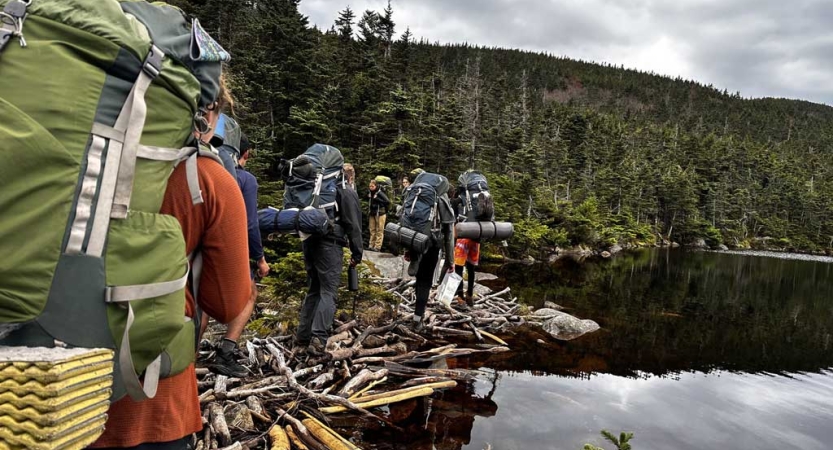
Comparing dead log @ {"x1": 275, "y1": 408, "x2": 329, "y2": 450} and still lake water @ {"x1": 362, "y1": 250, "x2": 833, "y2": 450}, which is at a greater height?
dead log @ {"x1": 275, "y1": 408, "x2": 329, "y2": 450}

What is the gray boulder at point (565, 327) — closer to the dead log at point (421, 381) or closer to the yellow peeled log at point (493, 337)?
the yellow peeled log at point (493, 337)

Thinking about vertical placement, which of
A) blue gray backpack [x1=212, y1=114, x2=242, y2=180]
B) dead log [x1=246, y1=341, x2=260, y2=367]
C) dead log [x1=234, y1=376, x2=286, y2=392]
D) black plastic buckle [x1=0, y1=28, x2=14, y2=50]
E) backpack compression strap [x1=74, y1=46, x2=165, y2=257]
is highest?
blue gray backpack [x1=212, y1=114, x2=242, y2=180]

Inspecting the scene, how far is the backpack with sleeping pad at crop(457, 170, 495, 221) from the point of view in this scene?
9984mm

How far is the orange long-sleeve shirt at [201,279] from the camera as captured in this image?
1.57 metres

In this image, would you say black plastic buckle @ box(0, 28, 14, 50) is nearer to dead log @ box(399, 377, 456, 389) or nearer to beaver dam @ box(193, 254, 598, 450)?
beaver dam @ box(193, 254, 598, 450)

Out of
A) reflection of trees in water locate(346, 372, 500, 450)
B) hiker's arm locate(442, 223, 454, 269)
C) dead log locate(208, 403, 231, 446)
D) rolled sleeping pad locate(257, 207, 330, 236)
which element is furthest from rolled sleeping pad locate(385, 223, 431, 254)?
dead log locate(208, 403, 231, 446)

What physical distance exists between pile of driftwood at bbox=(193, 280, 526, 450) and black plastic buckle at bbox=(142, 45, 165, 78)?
3.40 metres

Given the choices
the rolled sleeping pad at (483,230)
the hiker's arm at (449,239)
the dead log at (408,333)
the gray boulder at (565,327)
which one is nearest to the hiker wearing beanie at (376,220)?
the rolled sleeping pad at (483,230)

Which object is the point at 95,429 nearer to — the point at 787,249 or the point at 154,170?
the point at 154,170

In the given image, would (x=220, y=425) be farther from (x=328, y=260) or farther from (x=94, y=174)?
(x=94, y=174)

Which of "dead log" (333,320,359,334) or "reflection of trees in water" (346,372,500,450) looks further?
"dead log" (333,320,359,334)

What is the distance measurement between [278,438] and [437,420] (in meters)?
2.04

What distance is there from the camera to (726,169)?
258ft

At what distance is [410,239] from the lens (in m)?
7.56
